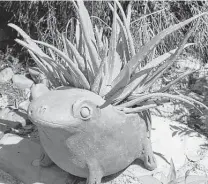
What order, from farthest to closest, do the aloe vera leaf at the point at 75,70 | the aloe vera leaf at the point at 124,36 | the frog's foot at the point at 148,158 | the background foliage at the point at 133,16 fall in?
the background foliage at the point at 133,16 → the frog's foot at the point at 148,158 → the aloe vera leaf at the point at 124,36 → the aloe vera leaf at the point at 75,70

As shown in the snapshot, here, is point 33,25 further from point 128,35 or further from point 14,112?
point 128,35

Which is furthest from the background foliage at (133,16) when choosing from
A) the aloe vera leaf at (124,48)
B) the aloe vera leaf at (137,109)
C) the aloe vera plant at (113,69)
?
the aloe vera leaf at (137,109)

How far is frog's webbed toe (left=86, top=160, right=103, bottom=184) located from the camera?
1.98 m

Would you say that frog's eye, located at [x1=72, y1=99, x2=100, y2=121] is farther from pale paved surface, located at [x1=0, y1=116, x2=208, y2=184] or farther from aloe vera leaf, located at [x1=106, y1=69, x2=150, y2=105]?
pale paved surface, located at [x1=0, y1=116, x2=208, y2=184]

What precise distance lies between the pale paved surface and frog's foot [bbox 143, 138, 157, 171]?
0.05 m

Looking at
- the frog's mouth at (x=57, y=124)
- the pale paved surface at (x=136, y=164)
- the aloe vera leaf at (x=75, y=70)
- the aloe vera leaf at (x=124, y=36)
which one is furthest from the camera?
the pale paved surface at (x=136, y=164)

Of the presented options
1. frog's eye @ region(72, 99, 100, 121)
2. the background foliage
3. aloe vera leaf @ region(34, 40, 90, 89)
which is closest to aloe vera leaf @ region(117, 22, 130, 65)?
aloe vera leaf @ region(34, 40, 90, 89)

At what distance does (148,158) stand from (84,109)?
698 mm

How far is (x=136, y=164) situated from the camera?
2.42m

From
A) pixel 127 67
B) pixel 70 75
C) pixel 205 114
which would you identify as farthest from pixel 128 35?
pixel 205 114

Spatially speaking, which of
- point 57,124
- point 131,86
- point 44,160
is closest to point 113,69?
point 131,86

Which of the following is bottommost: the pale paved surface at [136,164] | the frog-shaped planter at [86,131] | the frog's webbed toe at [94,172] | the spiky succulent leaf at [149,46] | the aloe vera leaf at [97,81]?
the pale paved surface at [136,164]

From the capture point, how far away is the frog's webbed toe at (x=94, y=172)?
78.1 inches

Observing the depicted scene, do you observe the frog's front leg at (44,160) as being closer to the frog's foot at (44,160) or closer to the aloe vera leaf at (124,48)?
the frog's foot at (44,160)
